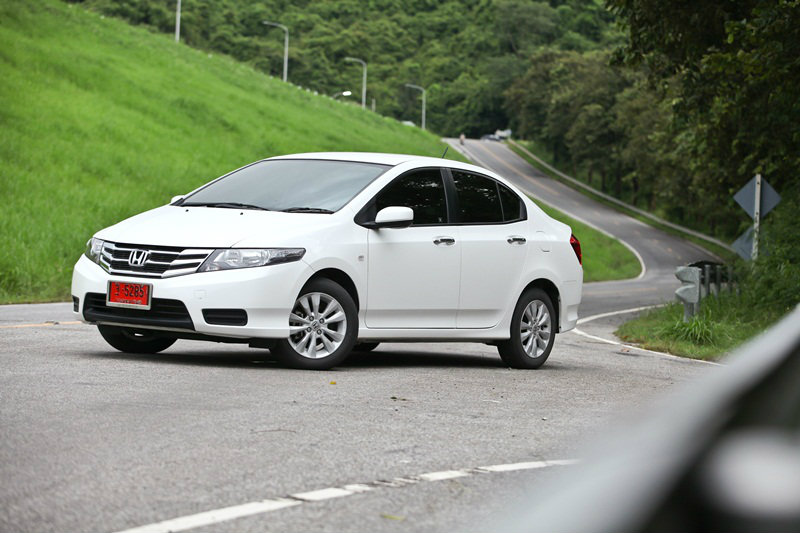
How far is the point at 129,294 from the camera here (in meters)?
9.89

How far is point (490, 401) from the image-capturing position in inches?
341

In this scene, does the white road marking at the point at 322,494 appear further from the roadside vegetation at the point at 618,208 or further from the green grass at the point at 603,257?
the green grass at the point at 603,257

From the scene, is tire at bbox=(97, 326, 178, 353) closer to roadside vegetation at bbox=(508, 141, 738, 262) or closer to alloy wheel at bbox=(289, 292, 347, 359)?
alloy wheel at bbox=(289, 292, 347, 359)

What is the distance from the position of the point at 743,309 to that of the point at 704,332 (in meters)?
2.98

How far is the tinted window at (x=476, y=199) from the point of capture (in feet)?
38.5

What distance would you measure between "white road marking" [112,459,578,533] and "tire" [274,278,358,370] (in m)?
3.95

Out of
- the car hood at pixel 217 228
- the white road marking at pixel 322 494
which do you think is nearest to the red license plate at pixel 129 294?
the car hood at pixel 217 228

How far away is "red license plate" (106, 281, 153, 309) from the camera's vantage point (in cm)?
979

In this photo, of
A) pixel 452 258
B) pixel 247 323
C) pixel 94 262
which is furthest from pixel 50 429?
pixel 452 258

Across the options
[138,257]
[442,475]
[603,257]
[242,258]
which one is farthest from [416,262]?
[603,257]

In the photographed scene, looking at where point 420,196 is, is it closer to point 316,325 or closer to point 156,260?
point 316,325

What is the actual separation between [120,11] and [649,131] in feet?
193

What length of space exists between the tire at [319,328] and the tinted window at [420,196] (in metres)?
1.16

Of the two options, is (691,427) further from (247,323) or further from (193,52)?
(193,52)
